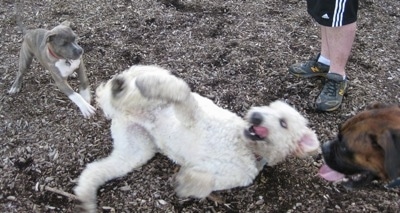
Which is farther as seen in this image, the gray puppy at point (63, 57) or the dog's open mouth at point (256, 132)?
the gray puppy at point (63, 57)

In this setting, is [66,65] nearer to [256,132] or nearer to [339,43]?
[256,132]

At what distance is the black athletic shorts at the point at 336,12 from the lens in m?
3.60

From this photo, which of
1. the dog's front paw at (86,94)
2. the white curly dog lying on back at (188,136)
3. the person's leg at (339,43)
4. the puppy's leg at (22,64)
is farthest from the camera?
the puppy's leg at (22,64)

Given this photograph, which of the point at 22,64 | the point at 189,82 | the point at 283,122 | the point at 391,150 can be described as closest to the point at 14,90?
the point at 22,64

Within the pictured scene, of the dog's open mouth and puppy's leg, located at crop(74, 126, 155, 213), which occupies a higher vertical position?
the dog's open mouth

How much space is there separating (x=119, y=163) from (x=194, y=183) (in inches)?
25.3

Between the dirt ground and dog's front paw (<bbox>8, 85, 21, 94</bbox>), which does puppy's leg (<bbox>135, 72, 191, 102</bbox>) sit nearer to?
A: the dirt ground

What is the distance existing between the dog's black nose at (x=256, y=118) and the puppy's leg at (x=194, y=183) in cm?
45

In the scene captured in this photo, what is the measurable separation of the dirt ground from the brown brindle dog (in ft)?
1.83

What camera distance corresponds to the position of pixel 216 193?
321 centimetres

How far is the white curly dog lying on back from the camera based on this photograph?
2.79 meters

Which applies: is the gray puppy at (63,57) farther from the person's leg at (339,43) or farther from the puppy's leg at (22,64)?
the person's leg at (339,43)

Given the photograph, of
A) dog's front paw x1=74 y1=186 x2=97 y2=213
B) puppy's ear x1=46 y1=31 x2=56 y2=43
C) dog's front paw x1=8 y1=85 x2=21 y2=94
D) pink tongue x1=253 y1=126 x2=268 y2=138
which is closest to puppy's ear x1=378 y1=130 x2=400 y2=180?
→ pink tongue x1=253 y1=126 x2=268 y2=138

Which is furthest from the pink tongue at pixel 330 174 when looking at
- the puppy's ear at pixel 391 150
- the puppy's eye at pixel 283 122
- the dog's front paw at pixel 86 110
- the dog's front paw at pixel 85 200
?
the dog's front paw at pixel 86 110
